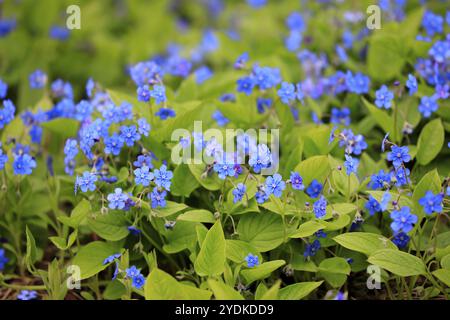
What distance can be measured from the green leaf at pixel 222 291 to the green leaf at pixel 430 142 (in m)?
1.28

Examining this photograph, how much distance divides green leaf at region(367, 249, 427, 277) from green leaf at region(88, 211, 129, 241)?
3.79 feet

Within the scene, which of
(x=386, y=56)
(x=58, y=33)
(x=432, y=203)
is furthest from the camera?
(x=58, y=33)

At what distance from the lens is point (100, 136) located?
2734 millimetres

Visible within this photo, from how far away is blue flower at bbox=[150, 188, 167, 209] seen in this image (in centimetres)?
241

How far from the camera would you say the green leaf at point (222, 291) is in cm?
212

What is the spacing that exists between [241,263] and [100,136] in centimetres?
96

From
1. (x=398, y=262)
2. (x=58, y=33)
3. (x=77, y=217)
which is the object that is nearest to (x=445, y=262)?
(x=398, y=262)

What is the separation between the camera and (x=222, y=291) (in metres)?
2.15

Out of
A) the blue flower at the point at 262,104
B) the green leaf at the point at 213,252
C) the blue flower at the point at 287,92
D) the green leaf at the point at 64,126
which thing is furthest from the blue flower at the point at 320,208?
the green leaf at the point at 64,126

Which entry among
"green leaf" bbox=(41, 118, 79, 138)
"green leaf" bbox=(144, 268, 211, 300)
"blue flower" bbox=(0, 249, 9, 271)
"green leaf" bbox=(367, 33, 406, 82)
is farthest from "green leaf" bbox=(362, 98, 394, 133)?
"blue flower" bbox=(0, 249, 9, 271)

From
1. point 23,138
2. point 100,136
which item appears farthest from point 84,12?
point 100,136

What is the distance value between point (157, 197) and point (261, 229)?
52cm

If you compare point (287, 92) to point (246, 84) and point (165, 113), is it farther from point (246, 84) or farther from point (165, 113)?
point (165, 113)
